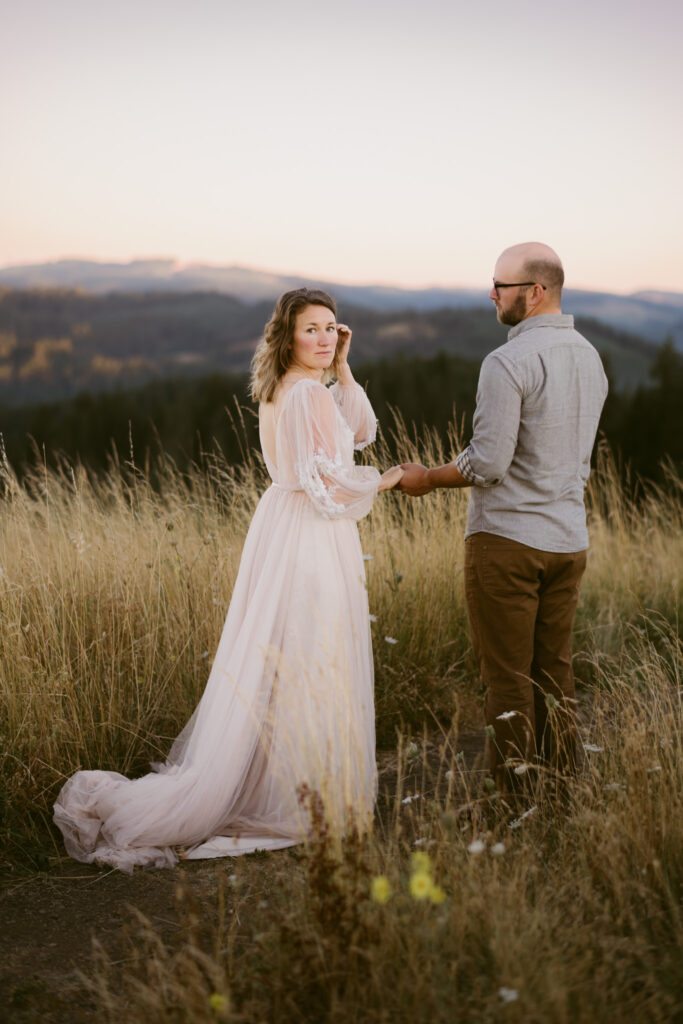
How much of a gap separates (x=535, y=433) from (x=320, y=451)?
0.85 meters

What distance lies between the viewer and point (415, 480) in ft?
12.2

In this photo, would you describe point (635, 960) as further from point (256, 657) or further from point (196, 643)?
point (196, 643)

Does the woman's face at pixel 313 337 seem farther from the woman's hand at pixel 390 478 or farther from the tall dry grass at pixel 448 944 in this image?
the tall dry grass at pixel 448 944

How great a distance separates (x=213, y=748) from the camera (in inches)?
147

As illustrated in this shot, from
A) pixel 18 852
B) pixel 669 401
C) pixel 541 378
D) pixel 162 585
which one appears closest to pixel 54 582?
pixel 162 585

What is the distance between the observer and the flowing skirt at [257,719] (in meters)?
3.60

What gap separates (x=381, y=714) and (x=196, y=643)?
111 centimetres

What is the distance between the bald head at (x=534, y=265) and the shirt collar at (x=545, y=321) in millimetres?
68

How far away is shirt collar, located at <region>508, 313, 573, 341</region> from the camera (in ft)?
10.9

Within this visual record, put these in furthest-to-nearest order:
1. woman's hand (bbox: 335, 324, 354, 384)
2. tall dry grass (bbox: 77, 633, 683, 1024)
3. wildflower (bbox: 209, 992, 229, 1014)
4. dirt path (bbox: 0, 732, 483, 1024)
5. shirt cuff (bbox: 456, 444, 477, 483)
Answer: woman's hand (bbox: 335, 324, 354, 384) → shirt cuff (bbox: 456, 444, 477, 483) → dirt path (bbox: 0, 732, 483, 1024) → tall dry grass (bbox: 77, 633, 683, 1024) → wildflower (bbox: 209, 992, 229, 1014)

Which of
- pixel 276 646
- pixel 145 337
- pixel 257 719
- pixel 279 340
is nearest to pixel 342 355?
pixel 279 340

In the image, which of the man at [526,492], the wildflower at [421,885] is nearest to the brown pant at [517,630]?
the man at [526,492]

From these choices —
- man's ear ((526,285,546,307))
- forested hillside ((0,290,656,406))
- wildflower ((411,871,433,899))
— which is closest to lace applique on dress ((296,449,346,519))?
man's ear ((526,285,546,307))

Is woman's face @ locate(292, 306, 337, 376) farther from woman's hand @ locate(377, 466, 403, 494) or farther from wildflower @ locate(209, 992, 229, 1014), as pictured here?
wildflower @ locate(209, 992, 229, 1014)
